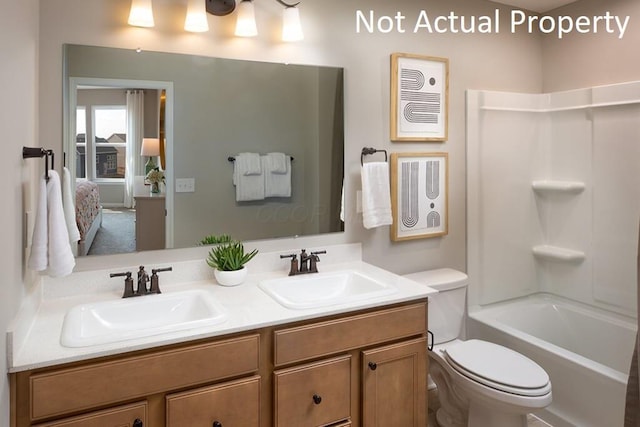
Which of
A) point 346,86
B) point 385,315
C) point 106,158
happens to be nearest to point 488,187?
point 346,86

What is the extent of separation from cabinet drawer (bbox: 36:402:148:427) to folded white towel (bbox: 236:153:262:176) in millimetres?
1169

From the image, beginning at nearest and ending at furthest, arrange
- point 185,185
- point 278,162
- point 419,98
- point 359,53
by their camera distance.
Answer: point 185,185, point 278,162, point 359,53, point 419,98

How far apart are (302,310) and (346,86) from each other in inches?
51.2

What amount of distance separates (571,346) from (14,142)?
320 centimetres

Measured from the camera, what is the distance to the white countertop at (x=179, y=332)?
4.18 feet

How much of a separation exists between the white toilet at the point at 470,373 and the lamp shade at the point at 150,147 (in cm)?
156

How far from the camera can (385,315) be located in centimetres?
181

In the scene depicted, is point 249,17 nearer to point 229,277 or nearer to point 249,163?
point 249,163

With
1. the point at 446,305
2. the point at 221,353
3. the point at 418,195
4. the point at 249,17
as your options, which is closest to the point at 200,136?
the point at 249,17

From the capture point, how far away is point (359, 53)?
2.41 metres

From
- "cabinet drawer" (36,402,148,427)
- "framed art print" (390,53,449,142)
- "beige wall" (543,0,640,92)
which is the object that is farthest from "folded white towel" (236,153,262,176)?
"beige wall" (543,0,640,92)

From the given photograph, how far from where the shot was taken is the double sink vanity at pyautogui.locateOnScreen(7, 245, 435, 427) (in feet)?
4.28

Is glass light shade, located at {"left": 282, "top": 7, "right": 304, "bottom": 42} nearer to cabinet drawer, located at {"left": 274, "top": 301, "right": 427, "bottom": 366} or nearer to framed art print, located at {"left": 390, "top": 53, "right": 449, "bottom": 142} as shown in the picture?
framed art print, located at {"left": 390, "top": 53, "right": 449, "bottom": 142}

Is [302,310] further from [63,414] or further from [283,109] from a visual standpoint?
[283,109]
